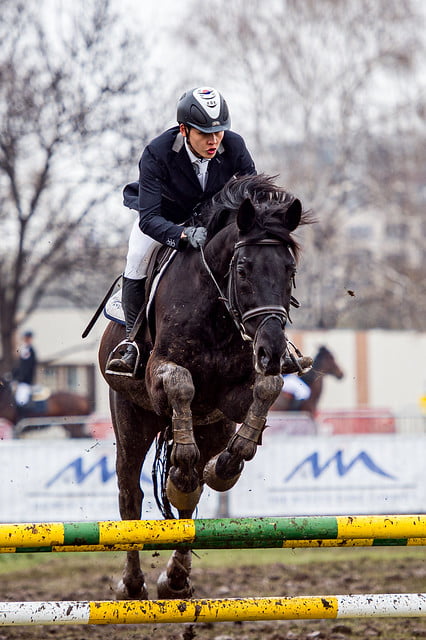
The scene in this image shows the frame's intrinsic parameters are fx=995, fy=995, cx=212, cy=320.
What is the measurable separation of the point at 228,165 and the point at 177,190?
0.32 metres

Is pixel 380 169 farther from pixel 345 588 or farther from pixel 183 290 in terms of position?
pixel 183 290

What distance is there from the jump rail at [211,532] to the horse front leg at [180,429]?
472 millimetres

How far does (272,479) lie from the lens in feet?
36.7

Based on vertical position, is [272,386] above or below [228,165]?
below

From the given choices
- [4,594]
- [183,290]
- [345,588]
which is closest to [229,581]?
[345,588]

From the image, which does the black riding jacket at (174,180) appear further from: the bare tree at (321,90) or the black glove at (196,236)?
the bare tree at (321,90)

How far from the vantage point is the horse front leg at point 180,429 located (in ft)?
15.4

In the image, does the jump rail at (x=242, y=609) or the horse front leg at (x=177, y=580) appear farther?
the horse front leg at (x=177, y=580)

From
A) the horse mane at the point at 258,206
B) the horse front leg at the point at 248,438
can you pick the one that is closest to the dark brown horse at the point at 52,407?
the horse mane at the point at 258,206

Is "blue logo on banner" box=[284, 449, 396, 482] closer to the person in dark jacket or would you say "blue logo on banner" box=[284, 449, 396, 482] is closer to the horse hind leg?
the horse hind leg

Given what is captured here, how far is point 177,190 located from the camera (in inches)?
214

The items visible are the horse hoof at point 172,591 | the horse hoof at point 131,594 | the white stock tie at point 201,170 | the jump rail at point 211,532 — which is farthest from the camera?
the horse hoof at point 131,594

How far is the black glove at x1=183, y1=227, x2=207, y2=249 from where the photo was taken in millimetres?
5105

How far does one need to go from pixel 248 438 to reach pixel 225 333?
60 centimetres
